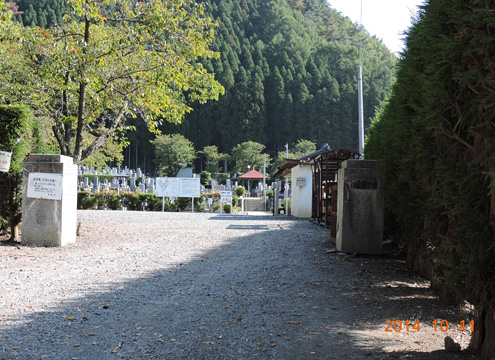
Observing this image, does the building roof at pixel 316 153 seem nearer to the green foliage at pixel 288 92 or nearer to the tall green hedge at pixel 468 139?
the tall green hedge at pixel 468 139

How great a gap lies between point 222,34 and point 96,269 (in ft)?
340

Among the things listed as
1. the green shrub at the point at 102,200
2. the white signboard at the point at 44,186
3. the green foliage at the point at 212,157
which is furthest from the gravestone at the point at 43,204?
the green foliage at the point at 212,157

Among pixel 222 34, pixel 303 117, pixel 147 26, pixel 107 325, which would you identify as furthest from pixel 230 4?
pixel 107 325

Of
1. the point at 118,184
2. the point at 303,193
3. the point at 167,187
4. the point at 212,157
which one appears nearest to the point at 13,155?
the point at 303,193

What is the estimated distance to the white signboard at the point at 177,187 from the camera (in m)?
21.3

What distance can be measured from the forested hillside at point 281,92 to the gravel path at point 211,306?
2897 inches

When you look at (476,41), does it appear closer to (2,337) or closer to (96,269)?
(2,337)

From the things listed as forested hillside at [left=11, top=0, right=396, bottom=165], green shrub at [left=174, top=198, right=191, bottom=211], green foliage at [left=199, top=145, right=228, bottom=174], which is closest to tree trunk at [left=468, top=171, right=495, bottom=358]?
green shrub at [left=174, top=198, right=191, bottom=211]

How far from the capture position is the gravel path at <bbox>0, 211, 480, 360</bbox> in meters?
2.99

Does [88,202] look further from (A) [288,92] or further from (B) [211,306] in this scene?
(A) [288,92]

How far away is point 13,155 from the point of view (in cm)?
770

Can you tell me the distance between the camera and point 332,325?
138 inches

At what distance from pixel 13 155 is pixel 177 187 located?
540 inches

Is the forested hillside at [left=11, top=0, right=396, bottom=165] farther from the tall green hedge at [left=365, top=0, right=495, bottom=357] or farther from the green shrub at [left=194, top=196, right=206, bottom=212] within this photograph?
the tall green hedge at [left=365, top=0, right=495, bottom=357]
